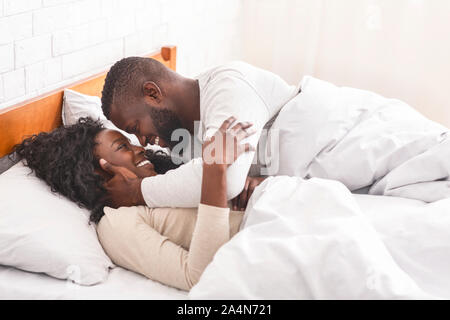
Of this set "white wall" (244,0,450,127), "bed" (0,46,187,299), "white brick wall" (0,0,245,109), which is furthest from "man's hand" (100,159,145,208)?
"white wall" (244,0,450,127)

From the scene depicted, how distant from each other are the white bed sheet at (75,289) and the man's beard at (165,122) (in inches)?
18.8

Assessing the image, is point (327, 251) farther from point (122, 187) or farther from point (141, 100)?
point (141, 100)

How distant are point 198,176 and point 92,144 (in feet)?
1.10

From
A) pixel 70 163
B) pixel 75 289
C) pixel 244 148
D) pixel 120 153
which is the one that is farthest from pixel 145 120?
pixel 75 289

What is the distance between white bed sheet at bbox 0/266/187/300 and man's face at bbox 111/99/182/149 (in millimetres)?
460

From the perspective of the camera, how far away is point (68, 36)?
180 centimetres

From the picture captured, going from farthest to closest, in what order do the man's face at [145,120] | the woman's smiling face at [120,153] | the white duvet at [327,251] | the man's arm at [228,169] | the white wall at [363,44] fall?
1. the white wall at [363,44]
2. the man's face at [145,120]
3. the woman's smiling face at [120,153]
4. the man's arm at [228,169]
5. the white duvet at [327,251]

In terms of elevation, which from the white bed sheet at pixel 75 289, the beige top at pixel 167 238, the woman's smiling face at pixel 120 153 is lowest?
the white bed sheet at pixel 75 289

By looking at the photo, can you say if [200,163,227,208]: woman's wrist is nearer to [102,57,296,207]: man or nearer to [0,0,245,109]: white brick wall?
[102,57,296,207]: man

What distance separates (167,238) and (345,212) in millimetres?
422

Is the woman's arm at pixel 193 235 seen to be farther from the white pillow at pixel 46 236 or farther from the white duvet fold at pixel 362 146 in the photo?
the white duvet fold at pixel 362 146

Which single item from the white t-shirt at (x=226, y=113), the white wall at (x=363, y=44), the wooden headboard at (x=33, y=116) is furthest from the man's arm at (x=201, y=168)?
the white wall at (x=363, y=44)

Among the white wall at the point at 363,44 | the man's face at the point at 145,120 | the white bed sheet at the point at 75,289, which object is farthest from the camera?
the white wall at the point at 363,44

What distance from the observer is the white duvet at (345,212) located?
1.06 meters
